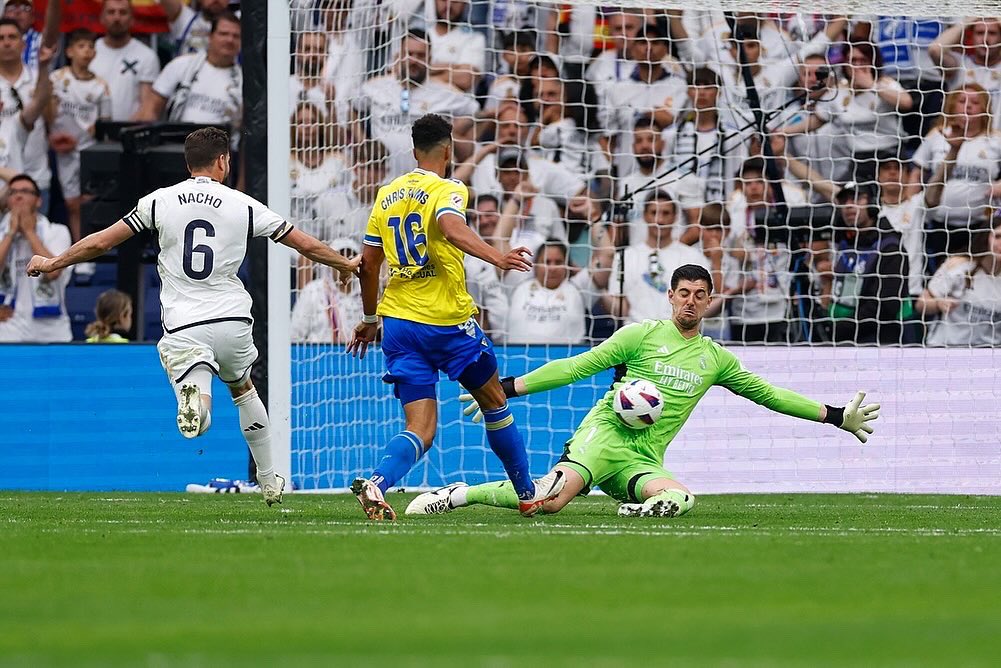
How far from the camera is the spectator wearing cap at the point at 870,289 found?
49.1ft

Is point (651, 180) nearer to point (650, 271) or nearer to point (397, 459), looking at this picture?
point (650, 271)

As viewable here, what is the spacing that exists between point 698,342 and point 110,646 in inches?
243

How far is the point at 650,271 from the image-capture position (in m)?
15.3

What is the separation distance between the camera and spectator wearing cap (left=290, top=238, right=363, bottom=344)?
1384 cm

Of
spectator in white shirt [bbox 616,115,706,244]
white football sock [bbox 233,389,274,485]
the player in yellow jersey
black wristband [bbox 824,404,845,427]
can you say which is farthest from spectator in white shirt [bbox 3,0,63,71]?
black wristband [bbox 824,404,845,427]

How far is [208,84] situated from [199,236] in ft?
27.4

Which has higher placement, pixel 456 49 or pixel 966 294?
pixel 456 49

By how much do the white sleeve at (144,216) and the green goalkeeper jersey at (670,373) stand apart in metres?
2.55

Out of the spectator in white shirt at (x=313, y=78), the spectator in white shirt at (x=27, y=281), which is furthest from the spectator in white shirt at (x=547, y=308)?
the spectator in white shirt at (x=27, y=281)

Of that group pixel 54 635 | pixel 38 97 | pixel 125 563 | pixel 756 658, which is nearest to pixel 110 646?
pixel 54 635

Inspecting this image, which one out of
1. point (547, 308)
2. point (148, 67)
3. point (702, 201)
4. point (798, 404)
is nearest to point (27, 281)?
point (148, 67)

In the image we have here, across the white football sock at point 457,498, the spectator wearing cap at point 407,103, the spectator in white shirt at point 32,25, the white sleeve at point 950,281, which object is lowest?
the white football sock at point 457,498

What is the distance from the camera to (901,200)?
15.6 m

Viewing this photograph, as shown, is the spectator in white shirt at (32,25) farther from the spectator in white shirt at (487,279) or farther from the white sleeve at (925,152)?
the white sleeve at (925,152)
